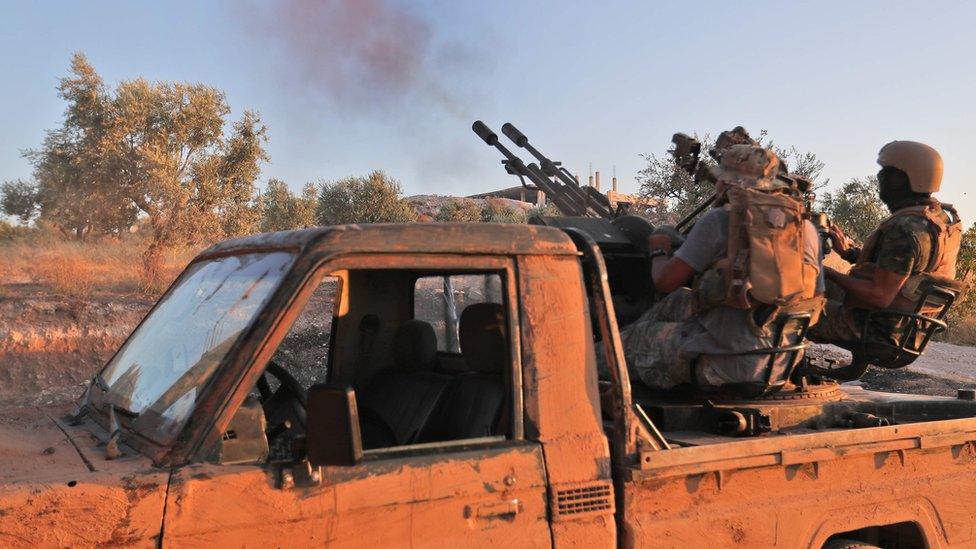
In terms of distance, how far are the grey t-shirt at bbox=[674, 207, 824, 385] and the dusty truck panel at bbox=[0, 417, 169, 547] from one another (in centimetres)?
217

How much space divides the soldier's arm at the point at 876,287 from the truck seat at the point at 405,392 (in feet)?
6.83

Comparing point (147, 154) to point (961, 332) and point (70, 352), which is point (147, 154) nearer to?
point (70, 352)

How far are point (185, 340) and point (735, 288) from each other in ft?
6.82

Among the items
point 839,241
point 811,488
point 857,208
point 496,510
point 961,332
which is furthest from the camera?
point 857,208

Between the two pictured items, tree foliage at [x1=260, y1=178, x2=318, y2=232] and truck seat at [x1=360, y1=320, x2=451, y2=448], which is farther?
tree foliage at [x1=260, y1=178, x2=318, y2=232]

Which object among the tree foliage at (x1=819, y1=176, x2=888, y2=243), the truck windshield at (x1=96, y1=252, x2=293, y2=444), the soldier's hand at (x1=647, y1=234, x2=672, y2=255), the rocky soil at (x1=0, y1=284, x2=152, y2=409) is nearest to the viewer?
the truck windshield at (x1=96, y1=252, x2=293, y2=444)

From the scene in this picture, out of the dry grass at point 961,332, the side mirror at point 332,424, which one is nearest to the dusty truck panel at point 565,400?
the side mirror at point 332,424

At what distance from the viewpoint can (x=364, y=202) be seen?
86.4 ft

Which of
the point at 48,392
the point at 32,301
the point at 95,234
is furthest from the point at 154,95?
the point at 48,392

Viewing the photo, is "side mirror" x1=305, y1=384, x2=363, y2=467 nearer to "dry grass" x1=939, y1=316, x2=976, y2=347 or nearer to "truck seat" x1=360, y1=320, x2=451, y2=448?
"truck seat" x1=360, y1=320, x2=451, y2=448

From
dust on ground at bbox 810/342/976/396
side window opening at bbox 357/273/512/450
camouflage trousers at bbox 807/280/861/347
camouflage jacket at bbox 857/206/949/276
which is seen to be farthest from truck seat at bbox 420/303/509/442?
dust on ground at bbox 810/342/976/396

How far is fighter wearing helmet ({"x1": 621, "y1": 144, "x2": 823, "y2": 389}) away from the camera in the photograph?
3.24 metres

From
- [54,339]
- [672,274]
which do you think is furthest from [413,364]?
[54,339]

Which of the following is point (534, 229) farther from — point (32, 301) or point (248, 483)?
point (32, 301)
